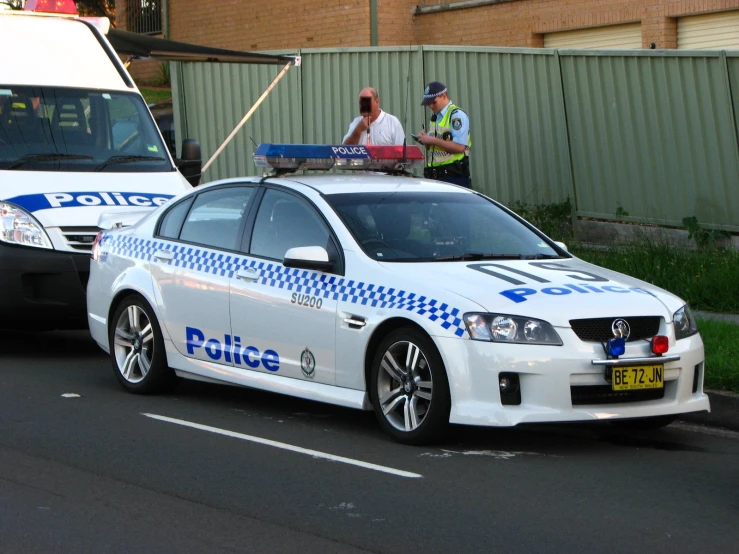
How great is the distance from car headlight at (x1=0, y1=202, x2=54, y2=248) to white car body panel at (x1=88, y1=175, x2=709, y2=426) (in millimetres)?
1594

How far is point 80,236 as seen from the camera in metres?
10.2

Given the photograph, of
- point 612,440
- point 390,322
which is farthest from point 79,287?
point 612,440

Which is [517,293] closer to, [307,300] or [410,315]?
[410,315]

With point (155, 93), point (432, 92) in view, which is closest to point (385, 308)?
point (432, 92)

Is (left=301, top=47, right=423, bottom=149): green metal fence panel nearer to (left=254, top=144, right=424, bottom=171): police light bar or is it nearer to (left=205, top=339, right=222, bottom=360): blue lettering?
(left=254, top=144, right=424, bottom=171): police light bar

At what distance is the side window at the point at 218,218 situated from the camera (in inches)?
330

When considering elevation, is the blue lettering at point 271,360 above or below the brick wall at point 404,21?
below

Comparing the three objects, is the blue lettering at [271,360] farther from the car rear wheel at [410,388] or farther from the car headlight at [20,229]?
the car headlight at [20,229]

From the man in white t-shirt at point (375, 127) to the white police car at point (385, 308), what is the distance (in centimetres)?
384

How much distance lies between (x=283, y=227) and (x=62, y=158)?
3524 millimetres

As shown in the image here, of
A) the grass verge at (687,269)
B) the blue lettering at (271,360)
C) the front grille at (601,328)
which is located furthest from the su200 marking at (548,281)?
the grass verge at (687,269)

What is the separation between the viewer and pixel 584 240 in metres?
14.8

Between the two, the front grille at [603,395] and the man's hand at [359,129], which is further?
the man's hand at [359,129]

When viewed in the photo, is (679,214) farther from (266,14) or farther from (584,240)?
(266,14)
